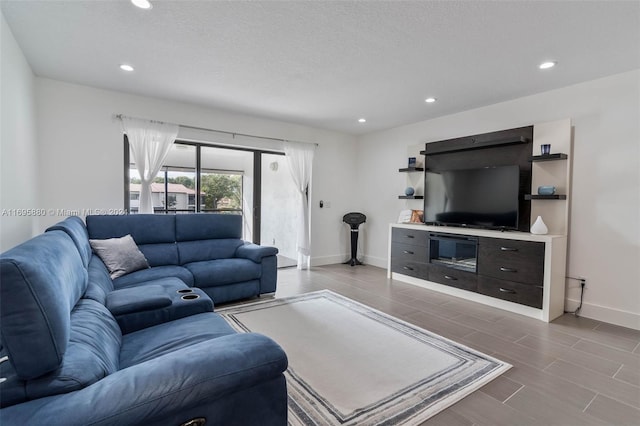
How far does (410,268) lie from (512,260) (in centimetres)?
144

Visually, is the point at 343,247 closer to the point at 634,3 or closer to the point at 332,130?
the point at 332,130

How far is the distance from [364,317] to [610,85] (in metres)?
3.54

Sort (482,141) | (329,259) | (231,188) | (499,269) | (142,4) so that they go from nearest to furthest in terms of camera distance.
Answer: (142,4)
(499,269)
(482,141)
(231,188)
(329,259)

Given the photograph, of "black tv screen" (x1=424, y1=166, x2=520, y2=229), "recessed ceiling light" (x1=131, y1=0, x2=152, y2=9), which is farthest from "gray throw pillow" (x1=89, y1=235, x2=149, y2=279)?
"black tv screen" (x1=424, y1=166, x2=520, y2=229)

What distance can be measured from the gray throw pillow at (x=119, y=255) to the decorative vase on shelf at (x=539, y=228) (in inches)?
170

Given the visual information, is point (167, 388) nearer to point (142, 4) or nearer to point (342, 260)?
point (142, 4)

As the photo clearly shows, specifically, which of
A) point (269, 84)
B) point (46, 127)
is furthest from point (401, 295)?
point (46, 127)

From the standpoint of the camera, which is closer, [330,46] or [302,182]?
[330,46]

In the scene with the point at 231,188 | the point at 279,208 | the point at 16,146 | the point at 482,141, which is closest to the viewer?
the point at 16,146

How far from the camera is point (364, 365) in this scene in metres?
2.30

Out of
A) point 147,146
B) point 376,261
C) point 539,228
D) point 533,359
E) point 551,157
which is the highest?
point 147,146

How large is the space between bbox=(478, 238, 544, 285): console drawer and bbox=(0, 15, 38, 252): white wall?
4665 millimetres

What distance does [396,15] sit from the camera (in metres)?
2.22

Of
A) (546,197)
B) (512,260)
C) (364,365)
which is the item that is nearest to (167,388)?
(364,365)
